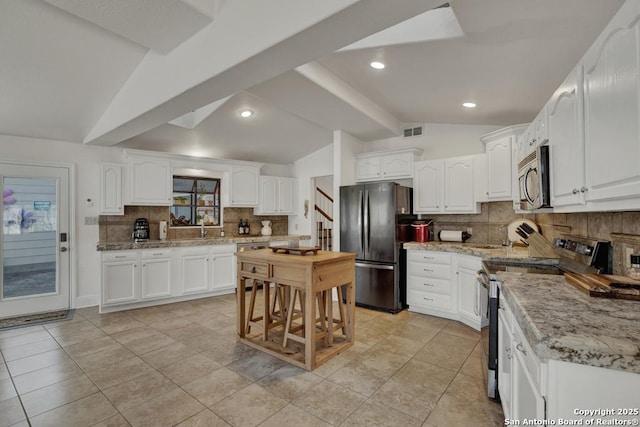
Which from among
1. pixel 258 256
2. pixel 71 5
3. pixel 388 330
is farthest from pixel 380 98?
pixel 71 5

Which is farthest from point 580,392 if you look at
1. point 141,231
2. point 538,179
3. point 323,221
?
point 323,221

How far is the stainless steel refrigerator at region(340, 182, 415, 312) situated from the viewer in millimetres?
4230

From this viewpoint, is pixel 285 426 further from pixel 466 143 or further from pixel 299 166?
pixel 299 166

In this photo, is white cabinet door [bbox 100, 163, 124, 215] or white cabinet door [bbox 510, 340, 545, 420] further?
white cabinet door [bbox 100, 163, 124, 215]

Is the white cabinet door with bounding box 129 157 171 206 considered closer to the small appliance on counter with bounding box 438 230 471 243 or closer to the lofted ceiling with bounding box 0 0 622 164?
the lofted ceiling with bounding box 0 0 622 164

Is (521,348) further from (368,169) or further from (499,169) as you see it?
(368,169)

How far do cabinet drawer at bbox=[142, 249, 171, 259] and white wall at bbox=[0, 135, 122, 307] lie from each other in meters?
0.70

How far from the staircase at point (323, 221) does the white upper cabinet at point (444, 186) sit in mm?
2606

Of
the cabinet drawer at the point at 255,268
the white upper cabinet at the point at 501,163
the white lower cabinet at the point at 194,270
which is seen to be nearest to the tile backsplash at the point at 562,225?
the white upper cabinet at the point at 501,163

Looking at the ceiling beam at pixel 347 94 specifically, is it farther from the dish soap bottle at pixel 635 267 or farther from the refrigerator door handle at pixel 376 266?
the dish soap bottle at pixel 635 267

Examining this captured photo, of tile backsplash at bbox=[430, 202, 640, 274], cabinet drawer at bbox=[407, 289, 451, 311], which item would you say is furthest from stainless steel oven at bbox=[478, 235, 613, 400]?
cabinet drawer at bbox=[407, 289, 451, 311]

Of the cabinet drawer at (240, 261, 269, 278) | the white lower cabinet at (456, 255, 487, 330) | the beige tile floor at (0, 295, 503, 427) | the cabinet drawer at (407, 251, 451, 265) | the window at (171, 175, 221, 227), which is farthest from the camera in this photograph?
the window at (171, 175, 221, 227)

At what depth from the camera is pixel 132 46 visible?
2.76 metres

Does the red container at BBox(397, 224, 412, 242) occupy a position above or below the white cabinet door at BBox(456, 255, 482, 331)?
above
